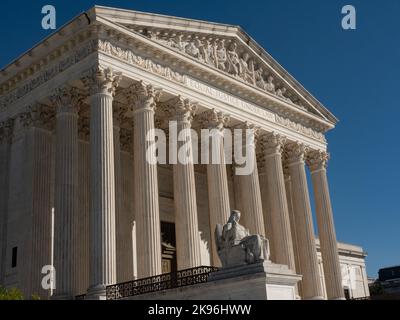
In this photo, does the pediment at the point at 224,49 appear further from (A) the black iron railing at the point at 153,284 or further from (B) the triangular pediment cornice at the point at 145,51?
(A) the black iron railing at the point at 153,284

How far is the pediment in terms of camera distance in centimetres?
3106

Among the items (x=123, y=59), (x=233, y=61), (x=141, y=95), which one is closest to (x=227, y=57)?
(x=233, y=61)

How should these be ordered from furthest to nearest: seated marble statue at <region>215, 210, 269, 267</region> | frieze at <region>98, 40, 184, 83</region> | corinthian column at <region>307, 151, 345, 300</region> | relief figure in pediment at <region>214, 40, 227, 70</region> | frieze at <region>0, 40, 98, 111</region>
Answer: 1. corinthian column at <region>307, 151, 345, 300</region>
2. relief figure in pediment at <region>214, 40, 227, 70</region>
3. frieze at <region>0, 40, 98, 111</region>
4. frieze at <region>98, 40, 184, 83</region>
5. seated marble statue at <region>215, 210, 269, 267</region>

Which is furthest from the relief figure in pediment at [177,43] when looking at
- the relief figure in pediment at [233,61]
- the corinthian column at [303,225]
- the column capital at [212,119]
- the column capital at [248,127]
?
the corinthian column at [303,225]

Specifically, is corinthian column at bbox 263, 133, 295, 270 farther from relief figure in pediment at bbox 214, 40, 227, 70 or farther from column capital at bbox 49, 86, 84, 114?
column capital at bbox 49, 86, 84, 114

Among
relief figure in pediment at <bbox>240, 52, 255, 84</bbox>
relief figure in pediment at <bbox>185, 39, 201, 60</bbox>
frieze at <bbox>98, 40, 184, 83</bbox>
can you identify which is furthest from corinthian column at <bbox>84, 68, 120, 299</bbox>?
relief figure in pediment at <bbox>240, 52, 255, 84</bbox>

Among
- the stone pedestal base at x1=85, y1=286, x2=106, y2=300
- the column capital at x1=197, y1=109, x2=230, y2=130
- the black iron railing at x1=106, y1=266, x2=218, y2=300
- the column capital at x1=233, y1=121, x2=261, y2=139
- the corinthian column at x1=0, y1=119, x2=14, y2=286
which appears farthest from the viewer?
the column capital at x1=233, y1=121, x2=261, y2=139

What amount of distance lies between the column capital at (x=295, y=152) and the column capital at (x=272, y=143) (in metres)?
2.12

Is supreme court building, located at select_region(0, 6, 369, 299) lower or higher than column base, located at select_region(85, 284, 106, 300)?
higher

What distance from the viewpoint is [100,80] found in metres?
28.3

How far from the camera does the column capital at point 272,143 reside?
39.0 m

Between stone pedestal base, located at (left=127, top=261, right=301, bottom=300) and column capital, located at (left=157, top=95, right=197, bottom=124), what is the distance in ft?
41.0

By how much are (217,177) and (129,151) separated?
23.0 ft
